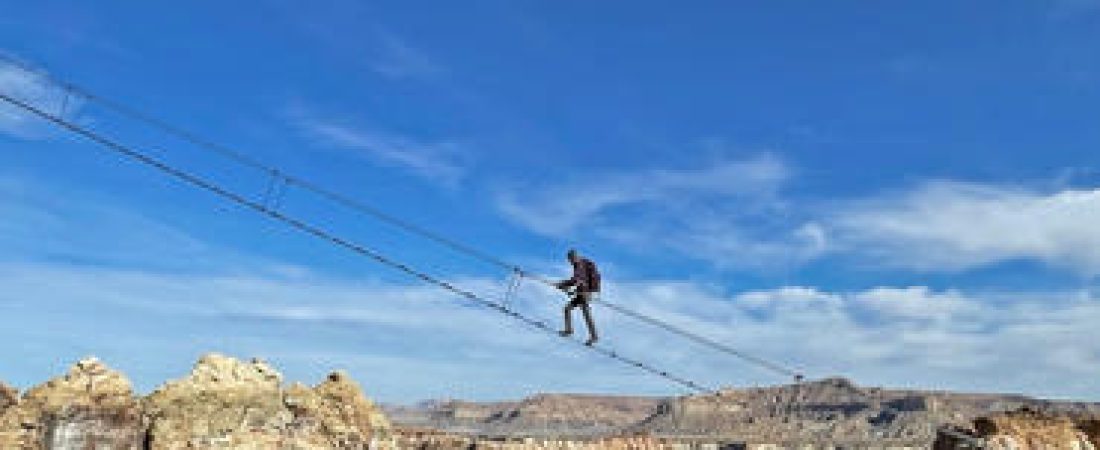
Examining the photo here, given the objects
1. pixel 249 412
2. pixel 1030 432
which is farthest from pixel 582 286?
pixel 249 412

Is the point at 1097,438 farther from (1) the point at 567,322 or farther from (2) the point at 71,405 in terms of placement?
(2) the point at 71,405

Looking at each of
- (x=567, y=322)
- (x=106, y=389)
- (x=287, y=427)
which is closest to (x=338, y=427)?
(x=287, y=427)

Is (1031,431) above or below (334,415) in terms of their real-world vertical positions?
below

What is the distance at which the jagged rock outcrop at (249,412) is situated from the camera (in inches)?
3688

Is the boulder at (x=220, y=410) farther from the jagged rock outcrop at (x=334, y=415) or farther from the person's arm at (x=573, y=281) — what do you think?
the person's arm at (x=573, y=281)

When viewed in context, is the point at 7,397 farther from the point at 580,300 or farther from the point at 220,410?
the point at 580,300

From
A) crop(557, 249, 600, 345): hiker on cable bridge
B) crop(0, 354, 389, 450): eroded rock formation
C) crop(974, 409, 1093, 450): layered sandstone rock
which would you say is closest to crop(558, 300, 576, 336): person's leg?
crop(557, 249, 600, 345): hiker on cable bridge

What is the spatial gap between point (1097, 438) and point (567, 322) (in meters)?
24.6

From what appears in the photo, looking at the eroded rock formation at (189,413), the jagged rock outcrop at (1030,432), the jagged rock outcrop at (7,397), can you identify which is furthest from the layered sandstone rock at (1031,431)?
the jagged rock outcrop at (7,397)

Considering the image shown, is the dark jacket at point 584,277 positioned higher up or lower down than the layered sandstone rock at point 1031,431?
higher up

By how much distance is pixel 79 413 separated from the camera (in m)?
94.5

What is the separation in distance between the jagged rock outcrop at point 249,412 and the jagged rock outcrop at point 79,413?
2.29 meters

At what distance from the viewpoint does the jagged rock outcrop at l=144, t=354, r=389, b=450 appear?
9369 cm

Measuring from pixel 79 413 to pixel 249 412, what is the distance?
46.5 ft
